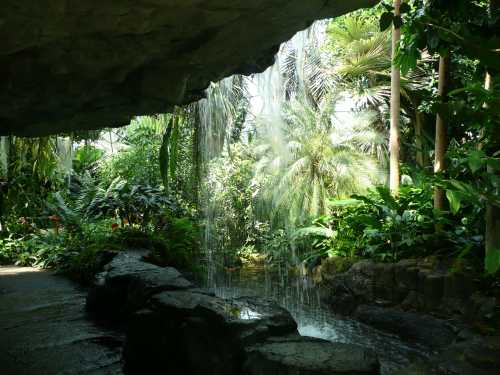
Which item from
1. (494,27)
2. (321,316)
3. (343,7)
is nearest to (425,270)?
(321,316)

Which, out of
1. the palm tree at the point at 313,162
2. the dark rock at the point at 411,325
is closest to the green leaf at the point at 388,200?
the dark rock at the point at 411,325

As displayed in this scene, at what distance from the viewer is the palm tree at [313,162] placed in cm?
1099

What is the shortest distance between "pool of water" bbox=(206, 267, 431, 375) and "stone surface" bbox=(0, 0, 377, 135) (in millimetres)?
2522

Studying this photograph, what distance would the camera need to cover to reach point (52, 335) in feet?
14.9

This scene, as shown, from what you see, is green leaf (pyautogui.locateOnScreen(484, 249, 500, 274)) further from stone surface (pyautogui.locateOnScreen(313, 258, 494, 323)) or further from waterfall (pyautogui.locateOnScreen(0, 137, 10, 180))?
waterfall (pyautogui.locateOnScreen(0, 137, 10, 180))

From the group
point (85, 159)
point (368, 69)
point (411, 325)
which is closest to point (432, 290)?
point (411, 325)

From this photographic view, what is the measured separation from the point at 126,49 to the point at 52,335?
3236 mm

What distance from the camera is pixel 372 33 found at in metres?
12.8

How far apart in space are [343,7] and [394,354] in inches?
138

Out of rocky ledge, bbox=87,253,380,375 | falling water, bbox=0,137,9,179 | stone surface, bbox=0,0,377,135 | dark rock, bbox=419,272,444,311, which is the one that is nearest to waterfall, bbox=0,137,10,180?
falling water, bbox=0,137,9,179

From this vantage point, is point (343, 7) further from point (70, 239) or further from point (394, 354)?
point (70, 239)

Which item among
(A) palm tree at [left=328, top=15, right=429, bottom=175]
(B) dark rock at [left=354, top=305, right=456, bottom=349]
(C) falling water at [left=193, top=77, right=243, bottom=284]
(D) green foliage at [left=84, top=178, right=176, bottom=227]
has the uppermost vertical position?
(A) palm tree at [left=328, top=15, right=429, bottom=175]

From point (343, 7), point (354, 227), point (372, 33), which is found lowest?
point (354, 227)

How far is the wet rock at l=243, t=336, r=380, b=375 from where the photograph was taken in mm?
2465
